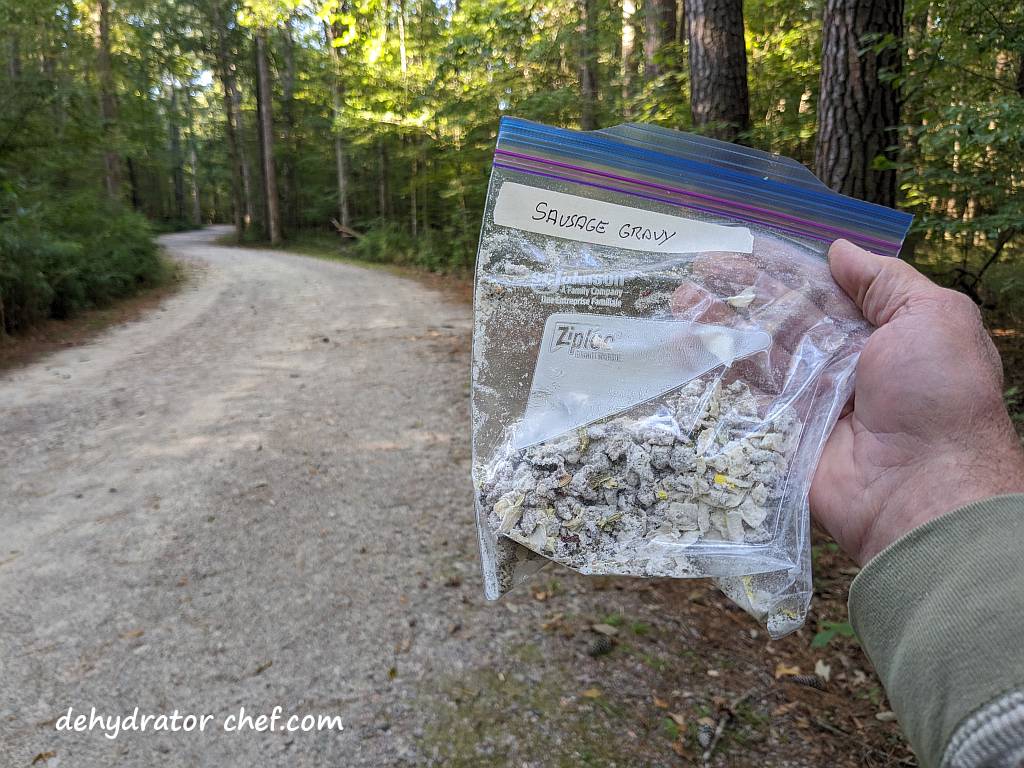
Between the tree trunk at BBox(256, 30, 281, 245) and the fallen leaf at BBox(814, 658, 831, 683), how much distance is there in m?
25.3

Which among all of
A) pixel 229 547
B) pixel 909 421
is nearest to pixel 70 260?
pixel 229 547

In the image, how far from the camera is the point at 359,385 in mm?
6727

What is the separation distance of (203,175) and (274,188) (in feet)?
60.5

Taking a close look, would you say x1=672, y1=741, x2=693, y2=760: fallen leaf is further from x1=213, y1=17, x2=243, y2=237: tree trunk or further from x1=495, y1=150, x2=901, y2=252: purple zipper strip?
x1=213, y1=17, x2=243, y2=237: tree trunk

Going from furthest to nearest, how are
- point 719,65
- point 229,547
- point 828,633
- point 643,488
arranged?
point 719,65, point 229,547, point 828,633, point 643,488

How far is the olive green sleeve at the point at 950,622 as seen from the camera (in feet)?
2.72

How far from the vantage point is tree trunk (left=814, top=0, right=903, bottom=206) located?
334 centimetres

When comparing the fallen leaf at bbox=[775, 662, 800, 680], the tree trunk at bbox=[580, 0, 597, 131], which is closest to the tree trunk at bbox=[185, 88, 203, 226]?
the tree trunk at bbox=[580, 0, 597, 131]

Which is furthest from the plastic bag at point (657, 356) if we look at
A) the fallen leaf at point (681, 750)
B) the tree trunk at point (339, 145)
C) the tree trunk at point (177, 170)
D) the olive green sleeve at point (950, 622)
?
the tree trunk at point (177, 170)

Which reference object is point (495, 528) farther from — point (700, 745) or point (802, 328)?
point (700, 745)

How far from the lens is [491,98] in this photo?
9781mm

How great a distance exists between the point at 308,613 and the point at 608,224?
8.99ft

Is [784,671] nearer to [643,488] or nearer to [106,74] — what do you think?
[643,488]

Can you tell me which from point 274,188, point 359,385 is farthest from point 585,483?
point 274,188
